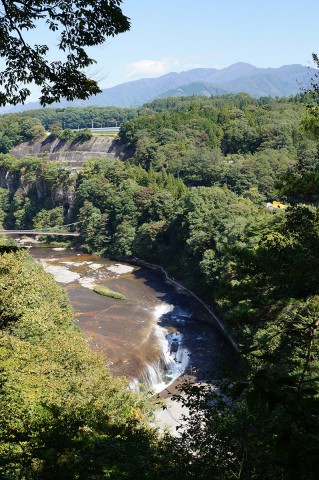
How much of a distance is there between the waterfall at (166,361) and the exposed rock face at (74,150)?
48012 mm

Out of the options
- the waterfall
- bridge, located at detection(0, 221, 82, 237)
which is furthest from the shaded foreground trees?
bridge, located at detection(0, 221, 82, 237)

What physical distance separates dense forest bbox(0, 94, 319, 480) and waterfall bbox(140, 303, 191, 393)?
11.9 feet

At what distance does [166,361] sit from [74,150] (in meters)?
61.6

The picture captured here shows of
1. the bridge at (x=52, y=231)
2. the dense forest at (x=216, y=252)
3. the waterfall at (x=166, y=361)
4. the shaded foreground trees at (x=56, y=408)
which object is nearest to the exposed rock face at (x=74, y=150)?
the dense forest at (x=216, y=252)

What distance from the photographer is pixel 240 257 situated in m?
9.09

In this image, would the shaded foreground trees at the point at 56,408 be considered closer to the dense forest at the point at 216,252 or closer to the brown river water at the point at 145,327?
the dense forest at the point at 216,252

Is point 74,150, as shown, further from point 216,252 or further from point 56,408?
point 56,408

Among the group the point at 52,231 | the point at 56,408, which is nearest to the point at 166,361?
the point at 56,408

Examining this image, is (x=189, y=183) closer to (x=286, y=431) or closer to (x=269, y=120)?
(x=269, y=120)

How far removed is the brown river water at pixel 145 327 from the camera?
23.4m

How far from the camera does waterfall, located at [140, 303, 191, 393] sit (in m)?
22.5

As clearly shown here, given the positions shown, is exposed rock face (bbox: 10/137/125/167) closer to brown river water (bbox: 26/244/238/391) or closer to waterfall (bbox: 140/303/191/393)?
brown river water (bbox: 26/244/238/391)

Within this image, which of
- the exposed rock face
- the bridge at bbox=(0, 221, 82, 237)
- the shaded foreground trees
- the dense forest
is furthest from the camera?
the exposed rock face

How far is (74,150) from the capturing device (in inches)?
3086
